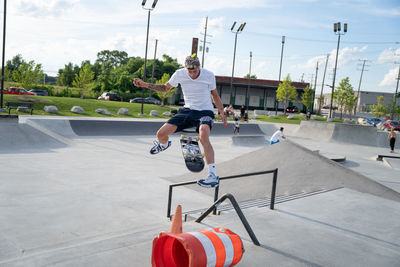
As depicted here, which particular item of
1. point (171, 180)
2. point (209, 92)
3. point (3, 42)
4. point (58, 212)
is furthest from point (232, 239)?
point (3, 42)

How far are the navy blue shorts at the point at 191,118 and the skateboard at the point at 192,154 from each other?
0.21m

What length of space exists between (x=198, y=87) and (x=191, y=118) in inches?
18.0

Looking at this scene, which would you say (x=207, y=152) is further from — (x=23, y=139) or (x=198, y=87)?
(x=23, y=139)

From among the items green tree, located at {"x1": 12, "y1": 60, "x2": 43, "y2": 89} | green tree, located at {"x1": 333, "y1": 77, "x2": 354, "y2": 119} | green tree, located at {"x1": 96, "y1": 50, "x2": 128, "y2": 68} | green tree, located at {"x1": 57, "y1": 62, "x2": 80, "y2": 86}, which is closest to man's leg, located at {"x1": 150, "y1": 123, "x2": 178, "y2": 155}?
green tree, located at {"x1": 12, "y1": 60, "x2": 43, "y2": 89}

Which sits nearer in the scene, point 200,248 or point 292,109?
point 200,248

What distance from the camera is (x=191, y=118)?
4910mm

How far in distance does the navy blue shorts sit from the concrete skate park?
151 cm

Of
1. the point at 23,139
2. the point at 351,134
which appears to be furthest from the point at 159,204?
the point at 351,134

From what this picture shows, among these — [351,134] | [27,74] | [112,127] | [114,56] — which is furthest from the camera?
[114,56]

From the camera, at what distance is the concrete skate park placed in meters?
4.23

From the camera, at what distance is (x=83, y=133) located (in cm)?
2002

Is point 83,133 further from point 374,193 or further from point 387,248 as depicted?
point 387,248

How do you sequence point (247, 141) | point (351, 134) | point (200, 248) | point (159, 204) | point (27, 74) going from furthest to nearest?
point (27, 74), point (351, 134), point (247, 141), point (159, 204), point (200, 248)

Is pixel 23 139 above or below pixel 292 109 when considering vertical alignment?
below
